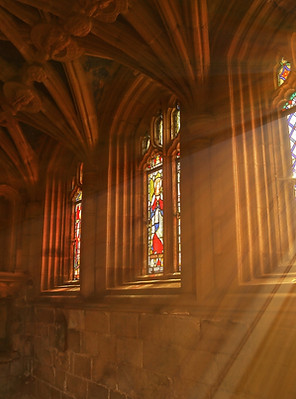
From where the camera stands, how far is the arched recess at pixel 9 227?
9070 millimetres

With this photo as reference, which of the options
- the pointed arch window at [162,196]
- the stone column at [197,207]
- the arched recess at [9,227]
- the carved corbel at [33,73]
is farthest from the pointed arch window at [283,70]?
the arched recess at [9,227]

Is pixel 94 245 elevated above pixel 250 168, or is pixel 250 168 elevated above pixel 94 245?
pixel 250 168

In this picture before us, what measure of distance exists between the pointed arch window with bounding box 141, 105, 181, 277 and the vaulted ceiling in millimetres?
504

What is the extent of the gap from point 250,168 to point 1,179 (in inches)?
235

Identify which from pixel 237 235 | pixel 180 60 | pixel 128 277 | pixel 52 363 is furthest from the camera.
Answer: pixel 52 363

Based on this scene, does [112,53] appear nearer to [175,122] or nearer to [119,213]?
[175,122]

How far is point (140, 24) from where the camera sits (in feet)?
18.2

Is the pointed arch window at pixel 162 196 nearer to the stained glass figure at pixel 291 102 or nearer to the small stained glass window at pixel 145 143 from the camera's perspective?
the small stained glass window at pixel 145 143

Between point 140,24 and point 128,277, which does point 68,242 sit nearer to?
point 128,277

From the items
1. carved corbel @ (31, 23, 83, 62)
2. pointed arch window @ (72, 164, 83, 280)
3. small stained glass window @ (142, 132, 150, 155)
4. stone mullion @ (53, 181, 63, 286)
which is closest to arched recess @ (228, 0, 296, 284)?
carved corbel @ (31, 23, 83, 62)

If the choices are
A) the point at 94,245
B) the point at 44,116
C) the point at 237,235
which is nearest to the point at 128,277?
the point at 94,245

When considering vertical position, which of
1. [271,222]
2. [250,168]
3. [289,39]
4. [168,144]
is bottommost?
[271,222]

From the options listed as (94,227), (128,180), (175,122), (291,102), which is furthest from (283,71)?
(94,227)

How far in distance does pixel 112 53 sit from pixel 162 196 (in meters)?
2.16
